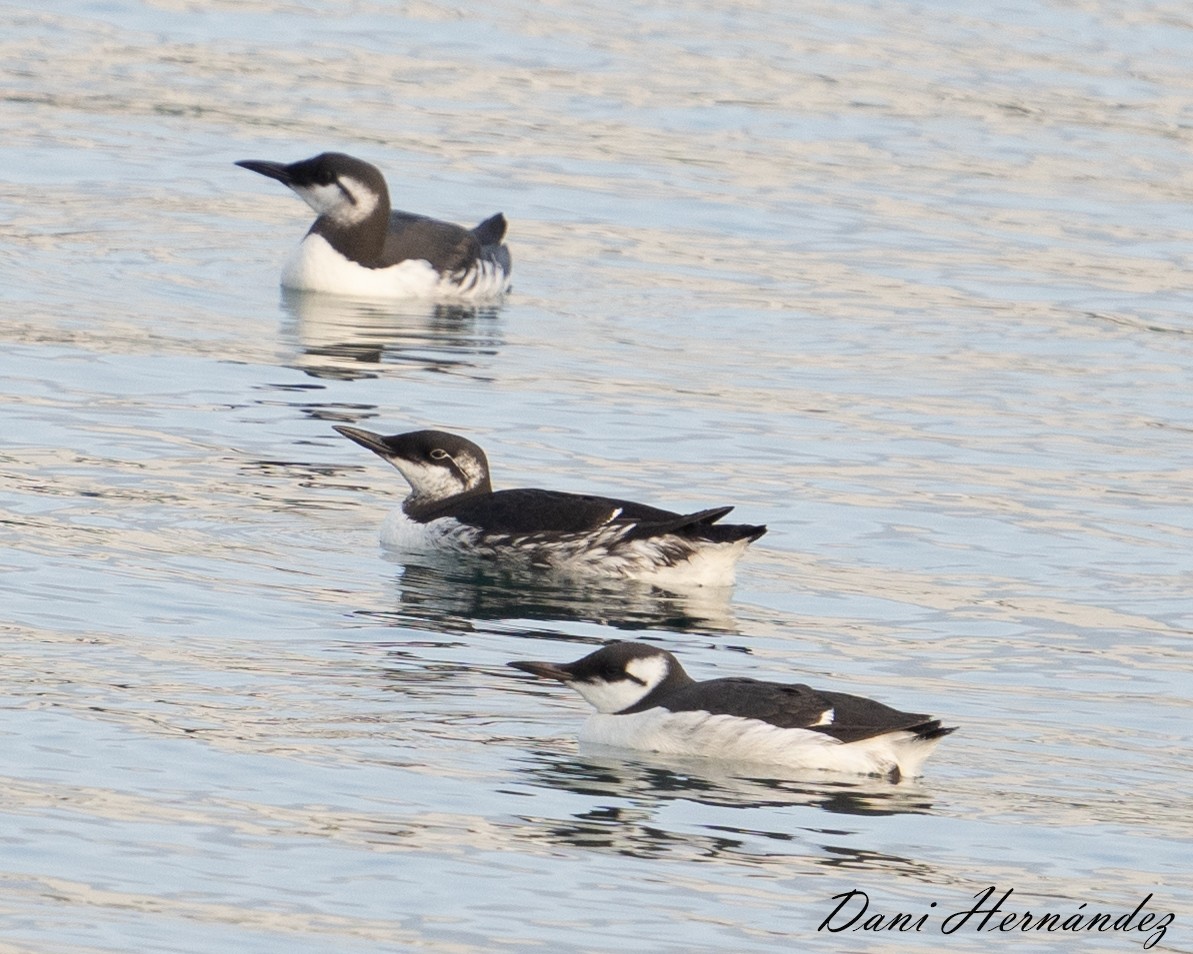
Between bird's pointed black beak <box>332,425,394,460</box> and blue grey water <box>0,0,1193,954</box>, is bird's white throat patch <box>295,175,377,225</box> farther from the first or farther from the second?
bird's pointed black beak <box>332,425,394,460</box>

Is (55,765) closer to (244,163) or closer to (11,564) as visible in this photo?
(11,564)

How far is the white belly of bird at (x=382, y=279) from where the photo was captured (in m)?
24.3

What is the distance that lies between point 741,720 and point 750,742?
0.11m

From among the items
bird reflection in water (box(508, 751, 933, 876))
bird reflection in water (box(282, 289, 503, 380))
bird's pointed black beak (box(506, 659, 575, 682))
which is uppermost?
bird reflection in water (box(282, 289, 503, 380))

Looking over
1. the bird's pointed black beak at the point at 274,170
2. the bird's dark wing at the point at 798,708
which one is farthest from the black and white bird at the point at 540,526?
the bird's pointed black beak at the point at 274,170

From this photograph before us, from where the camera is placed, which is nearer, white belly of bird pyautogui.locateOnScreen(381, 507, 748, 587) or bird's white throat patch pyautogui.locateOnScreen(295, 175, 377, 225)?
white belly of bird pyautogui.locateOnScreen(381, 507, 748, 587)

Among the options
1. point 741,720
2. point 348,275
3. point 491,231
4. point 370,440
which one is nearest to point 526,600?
point 370,440

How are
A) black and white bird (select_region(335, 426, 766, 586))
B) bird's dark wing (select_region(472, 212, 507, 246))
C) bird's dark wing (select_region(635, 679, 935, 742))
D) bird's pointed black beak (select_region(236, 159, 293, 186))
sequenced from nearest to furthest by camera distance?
bird's dark wing (select_region(635, 679, 935, 742))
black and white bird (select_region(335, 426, 766, 586))
bird's dark wing (select_region(472, 212, 507, 246))
bird's pointed black beak (select_region(236, 159, 293, 186))

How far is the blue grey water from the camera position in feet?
34.4

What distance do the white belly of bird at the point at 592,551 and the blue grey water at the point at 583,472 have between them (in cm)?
22

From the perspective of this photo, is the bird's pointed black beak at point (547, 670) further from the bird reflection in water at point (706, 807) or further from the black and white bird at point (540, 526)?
the black and white bird at point (540, 526)

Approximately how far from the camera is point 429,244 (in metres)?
24.7

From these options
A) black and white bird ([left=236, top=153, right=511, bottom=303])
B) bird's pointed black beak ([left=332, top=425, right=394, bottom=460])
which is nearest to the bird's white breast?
black and white bird ([left=236, top=153, right=511, bottom=303])

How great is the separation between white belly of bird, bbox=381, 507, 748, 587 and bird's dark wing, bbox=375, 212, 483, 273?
26.9 feet
